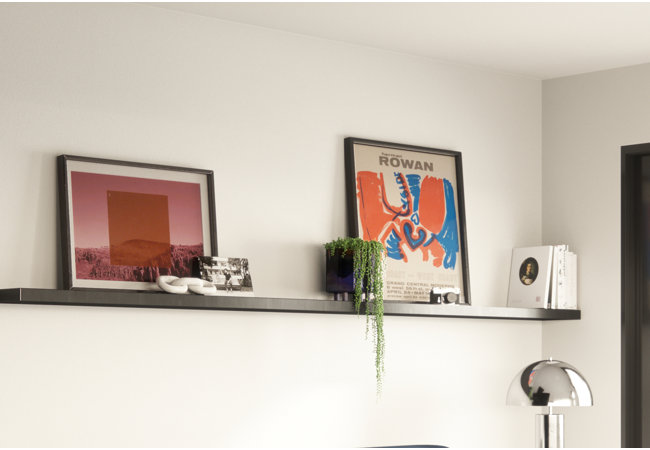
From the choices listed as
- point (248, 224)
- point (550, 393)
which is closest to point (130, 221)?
point (248, 224)

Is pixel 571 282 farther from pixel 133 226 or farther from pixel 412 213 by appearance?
pixel 133 226

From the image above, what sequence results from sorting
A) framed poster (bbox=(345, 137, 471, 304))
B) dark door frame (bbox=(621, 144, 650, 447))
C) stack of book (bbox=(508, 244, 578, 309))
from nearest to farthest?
framed poster (bbox=(345, 137, 471, 304)), dark door frame (bbox=(621, 144, 650, 447)), stack of book (bbox=(508, 244, 578, 309))

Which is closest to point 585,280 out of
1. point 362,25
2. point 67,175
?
point 362,25

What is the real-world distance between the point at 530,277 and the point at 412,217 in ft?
2.25

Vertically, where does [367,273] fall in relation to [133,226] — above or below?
below

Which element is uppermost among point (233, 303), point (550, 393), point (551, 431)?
point (233, 303)

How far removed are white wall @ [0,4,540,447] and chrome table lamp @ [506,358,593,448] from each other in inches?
24.1

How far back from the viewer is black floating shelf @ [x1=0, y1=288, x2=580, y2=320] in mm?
3121

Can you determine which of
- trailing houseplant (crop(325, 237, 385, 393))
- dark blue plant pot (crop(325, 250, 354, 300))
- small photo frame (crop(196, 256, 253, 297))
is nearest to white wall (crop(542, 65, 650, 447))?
Result: trailing houseplant (crop(325, 237, 385, 393))

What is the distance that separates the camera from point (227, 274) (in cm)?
357

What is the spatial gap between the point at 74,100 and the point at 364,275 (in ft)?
4.24

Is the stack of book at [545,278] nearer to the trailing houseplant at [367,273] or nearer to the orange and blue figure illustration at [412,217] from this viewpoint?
the orange and blue figure illustration at [412,217]

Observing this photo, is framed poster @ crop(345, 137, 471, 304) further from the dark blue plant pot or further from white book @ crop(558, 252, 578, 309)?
white book @ crop(558, 252, 578, 309)

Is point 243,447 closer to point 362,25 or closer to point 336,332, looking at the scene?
point 336,332
